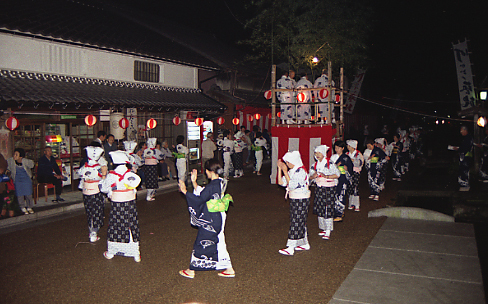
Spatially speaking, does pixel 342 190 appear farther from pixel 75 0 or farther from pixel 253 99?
pixel 75 0

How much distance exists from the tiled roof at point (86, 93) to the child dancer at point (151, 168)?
213 cm

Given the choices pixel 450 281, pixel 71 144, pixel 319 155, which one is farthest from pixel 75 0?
pixel 450 281

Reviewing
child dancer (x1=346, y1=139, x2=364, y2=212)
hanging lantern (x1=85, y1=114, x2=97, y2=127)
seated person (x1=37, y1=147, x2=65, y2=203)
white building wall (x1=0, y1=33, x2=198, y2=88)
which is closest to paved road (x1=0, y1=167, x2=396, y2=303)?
child dancer (x1=346, y1=139, x2=364, y2=212)

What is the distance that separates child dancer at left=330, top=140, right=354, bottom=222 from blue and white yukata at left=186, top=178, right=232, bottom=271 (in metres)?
3.80

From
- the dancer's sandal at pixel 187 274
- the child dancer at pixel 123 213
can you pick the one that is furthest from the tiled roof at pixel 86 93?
the dancer's sandal at pixel 187 274

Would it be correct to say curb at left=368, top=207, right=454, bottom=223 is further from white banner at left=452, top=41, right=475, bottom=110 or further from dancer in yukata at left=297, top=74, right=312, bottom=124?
white banner at left=452, top=41, right=475, bottom=110

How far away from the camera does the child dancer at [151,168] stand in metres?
11.4

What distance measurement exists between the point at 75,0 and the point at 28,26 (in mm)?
7112

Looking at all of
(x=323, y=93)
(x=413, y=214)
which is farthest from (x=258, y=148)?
(x=413, y=214)

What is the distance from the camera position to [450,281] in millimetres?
5230

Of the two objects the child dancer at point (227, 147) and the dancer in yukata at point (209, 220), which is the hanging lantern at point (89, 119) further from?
the dancer in yukata at point (209, 220)

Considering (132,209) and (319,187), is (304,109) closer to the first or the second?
(319,187)

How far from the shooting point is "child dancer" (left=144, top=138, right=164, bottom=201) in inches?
449

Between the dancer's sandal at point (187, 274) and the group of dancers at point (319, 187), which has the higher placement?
the group of dancers at point (319, 187)
